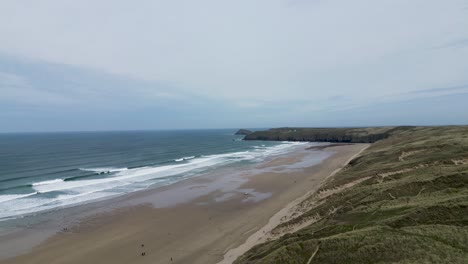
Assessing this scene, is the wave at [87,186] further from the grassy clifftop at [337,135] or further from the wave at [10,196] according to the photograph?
the grassy clifftop at [337,135]

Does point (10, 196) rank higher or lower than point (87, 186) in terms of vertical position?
higher

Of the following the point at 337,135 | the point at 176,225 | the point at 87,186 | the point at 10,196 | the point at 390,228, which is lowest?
the point at 176,225

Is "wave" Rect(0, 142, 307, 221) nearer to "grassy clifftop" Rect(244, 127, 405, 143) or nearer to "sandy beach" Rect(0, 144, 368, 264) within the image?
"sandy beach" Rect(0, 144, 368, 264)

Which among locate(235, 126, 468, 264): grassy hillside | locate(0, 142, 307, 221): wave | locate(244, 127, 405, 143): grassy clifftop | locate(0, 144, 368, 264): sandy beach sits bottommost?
locate(0, 144, 368, 264): sandy beach

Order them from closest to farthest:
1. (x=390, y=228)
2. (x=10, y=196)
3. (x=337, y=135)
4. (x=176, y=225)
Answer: (x=390, y=228), (x=176, y=225), (x=10, y=196), (x=337, y=135)

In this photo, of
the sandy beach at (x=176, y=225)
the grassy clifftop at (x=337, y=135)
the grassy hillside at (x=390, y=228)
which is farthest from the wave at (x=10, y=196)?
the grassy clifftop at (x=337, y=135)

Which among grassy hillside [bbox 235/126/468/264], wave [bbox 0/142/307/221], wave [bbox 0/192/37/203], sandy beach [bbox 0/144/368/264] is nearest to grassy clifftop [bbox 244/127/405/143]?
wave [bbox 0/142/307/221]

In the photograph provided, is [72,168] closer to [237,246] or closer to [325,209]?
[237,246]

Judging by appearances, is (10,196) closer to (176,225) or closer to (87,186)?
(87,186)

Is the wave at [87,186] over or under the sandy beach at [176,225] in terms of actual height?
over

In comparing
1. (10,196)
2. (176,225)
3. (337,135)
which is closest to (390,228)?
(176,225)
